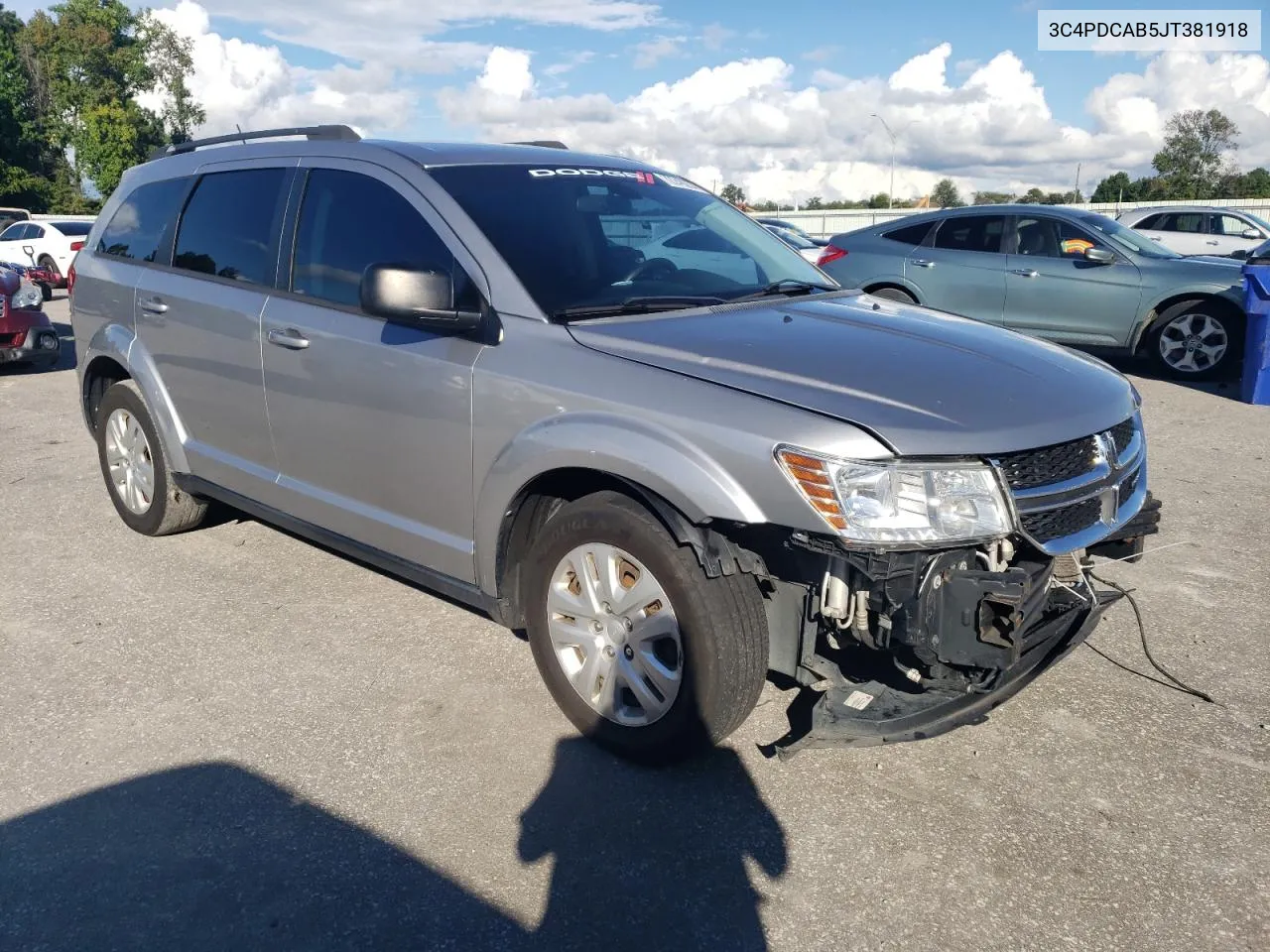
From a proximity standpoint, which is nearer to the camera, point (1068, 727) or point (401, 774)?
point (401, 774)

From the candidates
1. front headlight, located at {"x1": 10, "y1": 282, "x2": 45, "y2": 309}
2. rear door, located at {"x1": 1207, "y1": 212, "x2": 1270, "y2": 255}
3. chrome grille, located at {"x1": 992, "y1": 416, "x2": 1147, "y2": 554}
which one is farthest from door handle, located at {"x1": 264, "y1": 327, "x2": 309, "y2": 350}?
rear door, located at {"x1": 1207, "y1": 212, "x2": 1270, "y2": 255}

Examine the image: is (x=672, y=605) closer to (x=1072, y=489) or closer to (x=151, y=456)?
(x=1072, y=489)

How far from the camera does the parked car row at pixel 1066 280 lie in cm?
992

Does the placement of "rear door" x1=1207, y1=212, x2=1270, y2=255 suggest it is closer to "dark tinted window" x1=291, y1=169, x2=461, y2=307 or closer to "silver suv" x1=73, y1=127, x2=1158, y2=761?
"silver suv" x1=73, y1=127, x2=1158, y2=761

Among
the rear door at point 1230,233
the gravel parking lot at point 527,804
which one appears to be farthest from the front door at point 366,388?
the rear door at point 1230,233

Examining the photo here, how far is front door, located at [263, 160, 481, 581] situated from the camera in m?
3.63

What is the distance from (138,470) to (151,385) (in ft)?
2.06

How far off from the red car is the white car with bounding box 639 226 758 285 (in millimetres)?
9636

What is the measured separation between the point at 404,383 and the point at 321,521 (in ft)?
2.88

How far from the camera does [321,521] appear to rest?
168 inches

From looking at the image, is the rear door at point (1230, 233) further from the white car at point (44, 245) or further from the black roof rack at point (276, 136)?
the white car at point (44, 245)

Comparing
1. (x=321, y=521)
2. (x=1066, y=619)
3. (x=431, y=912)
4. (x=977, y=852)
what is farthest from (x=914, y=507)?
(x=321, y=521)

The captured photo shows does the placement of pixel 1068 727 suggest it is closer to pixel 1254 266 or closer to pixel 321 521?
pixel 321 521

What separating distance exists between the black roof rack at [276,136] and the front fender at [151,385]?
94 centimetres
